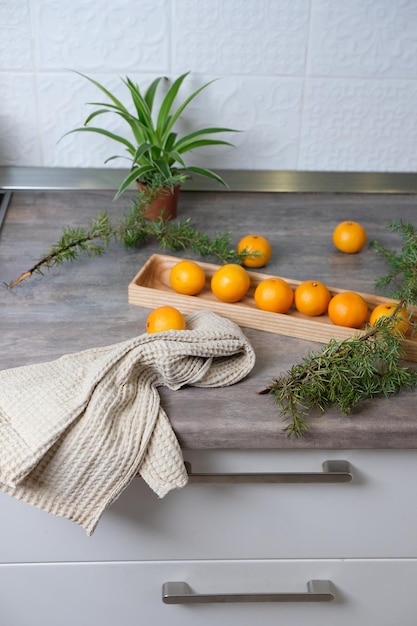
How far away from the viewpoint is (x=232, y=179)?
150 cm

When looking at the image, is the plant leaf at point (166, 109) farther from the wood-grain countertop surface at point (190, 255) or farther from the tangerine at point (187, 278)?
the tangerine at point (187, 278)

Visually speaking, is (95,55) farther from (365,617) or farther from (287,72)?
(365,617)

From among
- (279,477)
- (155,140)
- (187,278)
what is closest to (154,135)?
(155,140)

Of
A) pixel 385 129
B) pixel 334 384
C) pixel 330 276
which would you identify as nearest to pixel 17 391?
pixel 334 384

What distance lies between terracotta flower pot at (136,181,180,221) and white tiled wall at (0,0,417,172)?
17 centimetres

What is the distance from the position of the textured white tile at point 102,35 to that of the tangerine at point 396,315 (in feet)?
2.15

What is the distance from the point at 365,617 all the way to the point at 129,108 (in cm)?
101

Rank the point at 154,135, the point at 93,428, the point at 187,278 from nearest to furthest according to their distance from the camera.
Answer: the point at 93,428, the point at 187,278, the point at 154,135

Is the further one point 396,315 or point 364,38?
point 364,38

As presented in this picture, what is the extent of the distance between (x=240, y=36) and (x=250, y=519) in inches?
34.6

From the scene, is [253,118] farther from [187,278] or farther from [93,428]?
[93,428]

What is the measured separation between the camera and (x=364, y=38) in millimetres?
1402

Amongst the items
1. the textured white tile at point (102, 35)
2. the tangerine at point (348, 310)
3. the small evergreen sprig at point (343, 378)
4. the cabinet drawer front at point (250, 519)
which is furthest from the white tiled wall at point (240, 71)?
the cabinet drawer front at point (250, 519)

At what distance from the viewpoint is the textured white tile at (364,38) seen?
1.38 meters
